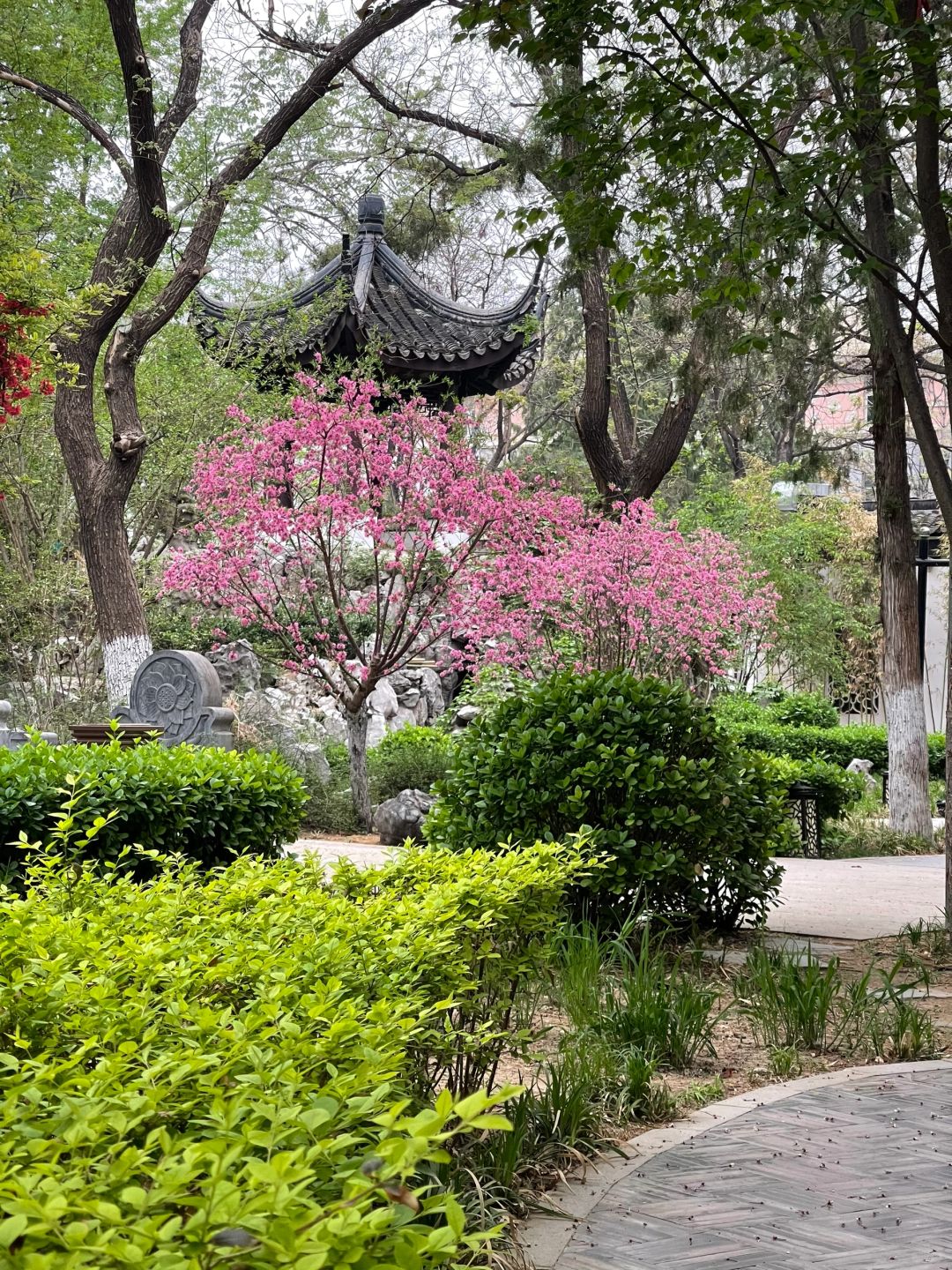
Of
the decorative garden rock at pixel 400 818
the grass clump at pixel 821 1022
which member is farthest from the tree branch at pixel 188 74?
the grass clump at pixel 821 1022

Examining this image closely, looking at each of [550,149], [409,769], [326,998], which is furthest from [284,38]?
[326,998]

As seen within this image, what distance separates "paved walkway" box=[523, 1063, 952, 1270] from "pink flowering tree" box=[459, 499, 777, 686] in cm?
929

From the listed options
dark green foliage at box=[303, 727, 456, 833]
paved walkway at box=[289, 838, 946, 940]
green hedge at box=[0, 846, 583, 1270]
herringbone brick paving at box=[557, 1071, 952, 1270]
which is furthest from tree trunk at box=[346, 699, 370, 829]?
herringbone brick paving at box=[557, 1071, 952, 1270]

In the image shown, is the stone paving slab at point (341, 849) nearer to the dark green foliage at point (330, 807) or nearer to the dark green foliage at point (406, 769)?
the dark green foliage at point (330, 807)

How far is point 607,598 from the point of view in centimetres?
1333

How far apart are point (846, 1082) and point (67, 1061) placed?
10.1ft

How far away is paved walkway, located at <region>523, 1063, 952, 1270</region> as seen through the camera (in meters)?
2.81

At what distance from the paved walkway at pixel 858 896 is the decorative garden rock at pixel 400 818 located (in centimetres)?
355

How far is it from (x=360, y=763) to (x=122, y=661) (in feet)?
9.23

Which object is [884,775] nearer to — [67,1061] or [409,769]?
[409,769]

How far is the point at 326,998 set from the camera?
2.27m

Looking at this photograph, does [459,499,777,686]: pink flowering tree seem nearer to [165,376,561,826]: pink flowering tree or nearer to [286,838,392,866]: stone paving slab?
[165,376,561,826]: pink flowering tree

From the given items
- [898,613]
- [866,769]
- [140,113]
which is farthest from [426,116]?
[866,769]

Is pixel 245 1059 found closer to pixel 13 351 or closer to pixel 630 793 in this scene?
pixel 630 793
